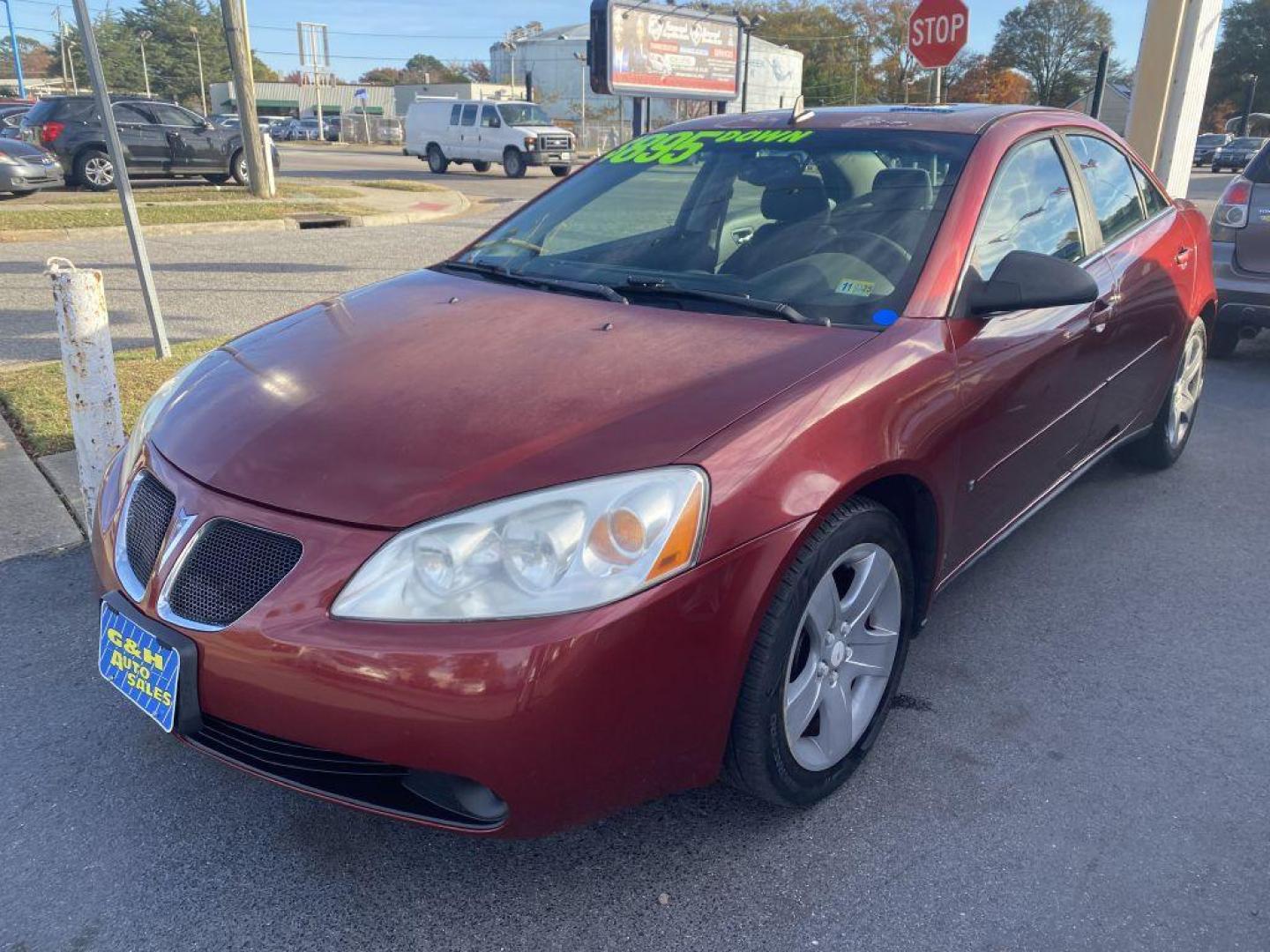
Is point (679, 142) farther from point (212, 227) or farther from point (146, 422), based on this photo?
point (212, 227)

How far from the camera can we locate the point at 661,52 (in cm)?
1727

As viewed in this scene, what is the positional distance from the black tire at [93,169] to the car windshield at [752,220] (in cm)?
1684

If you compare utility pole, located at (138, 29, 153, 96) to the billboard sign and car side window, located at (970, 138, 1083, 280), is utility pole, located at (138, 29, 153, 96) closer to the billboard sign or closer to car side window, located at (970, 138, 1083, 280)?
the billboard sign

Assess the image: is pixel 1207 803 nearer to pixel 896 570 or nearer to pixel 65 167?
pixel 896 570

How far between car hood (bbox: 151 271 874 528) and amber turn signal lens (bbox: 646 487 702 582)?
11 centimetres

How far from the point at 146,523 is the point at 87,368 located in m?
1.81

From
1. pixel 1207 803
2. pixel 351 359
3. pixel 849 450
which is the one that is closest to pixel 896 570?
pixel 849 450

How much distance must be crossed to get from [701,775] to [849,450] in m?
0.76

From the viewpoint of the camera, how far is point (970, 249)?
9.07ft

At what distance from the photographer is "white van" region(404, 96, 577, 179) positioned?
88.9ft

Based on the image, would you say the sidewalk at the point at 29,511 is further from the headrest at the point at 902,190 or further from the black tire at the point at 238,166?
the black tire at the point at 238,166

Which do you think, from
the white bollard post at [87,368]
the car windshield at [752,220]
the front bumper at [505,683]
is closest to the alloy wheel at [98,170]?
the white bollard post at [87,368]

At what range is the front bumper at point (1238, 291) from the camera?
6.31 m

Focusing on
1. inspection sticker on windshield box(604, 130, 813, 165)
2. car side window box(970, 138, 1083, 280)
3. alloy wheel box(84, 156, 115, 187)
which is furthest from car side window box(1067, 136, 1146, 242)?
alloy wheel box(84, 156, 115, 187)
